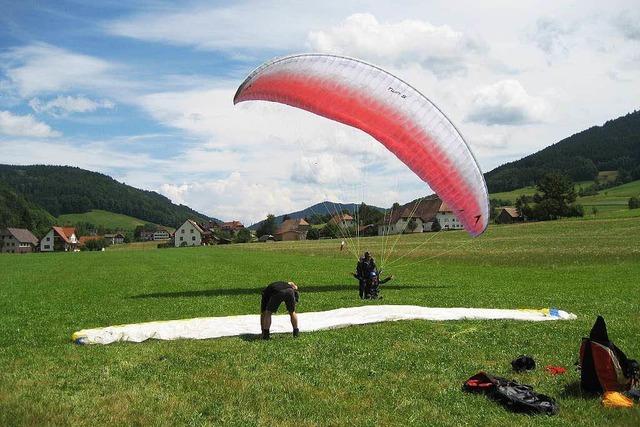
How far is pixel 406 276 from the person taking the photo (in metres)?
28.9

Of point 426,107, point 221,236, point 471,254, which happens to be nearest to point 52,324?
point 426,107

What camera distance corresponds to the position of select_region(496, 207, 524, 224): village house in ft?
344

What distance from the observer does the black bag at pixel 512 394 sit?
6723mm

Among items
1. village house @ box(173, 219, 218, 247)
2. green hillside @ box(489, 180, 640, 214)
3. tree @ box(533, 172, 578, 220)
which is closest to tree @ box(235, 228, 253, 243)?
village house @ box(173, 219, 218, 247)

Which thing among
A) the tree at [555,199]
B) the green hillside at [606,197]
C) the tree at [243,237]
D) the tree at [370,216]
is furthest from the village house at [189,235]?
the tree at [555,199]

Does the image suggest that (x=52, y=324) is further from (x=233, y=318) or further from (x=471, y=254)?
(x=471, y=254)

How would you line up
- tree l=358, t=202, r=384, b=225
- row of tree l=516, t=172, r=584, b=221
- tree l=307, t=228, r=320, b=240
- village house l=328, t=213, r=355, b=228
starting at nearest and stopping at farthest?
village house l=328, t=213, r=355, b=228
row of tree l=516, t=172, r=584, b=221
tree l=358, t=202, r=384, b=225
tree l=307, t=228, r=320, b=240

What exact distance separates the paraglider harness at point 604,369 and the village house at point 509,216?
9863 cm

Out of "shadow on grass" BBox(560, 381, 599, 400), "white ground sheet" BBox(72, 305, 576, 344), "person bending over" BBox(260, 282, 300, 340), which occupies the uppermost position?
"person bending over" BBox(260, 282, 300, 340)

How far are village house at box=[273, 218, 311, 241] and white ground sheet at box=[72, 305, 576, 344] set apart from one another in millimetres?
120445

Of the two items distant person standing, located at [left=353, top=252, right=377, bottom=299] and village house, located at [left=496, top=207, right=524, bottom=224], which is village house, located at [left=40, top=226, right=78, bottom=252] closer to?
village house, located at [left=496, top=207, right=524, bottom=224]

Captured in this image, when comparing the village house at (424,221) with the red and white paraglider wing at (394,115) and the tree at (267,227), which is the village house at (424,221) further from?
the red and white paraglider wing at (394,115)

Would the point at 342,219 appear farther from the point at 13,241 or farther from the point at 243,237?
the point at 13,241

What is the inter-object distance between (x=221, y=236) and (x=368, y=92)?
461 feet
